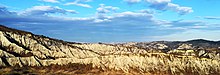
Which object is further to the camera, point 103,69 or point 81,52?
point 81,52

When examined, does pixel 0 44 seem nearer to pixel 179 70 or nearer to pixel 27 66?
pixel 27 66

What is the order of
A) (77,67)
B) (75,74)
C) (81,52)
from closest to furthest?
(75,74) < (77,67) < (81,52)

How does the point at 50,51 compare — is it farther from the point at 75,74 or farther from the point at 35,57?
the point at 75,74

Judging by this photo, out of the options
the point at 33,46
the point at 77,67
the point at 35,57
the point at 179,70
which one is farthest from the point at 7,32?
the point at 179,70

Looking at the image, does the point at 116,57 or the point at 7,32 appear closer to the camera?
the point at 116,57

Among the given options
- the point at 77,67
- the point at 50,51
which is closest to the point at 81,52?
the point at 50,51

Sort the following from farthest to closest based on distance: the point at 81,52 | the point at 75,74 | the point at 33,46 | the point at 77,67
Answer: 1. the point at 81,52
2. the point at 33,46
3. the point at 77,67
4. the point at 75,74

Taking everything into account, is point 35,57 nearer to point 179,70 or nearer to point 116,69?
point 116,69

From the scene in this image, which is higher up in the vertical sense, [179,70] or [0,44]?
[0,44]

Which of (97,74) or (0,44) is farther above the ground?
(0,44)

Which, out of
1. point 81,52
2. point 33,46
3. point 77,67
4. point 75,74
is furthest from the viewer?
point 81,52
